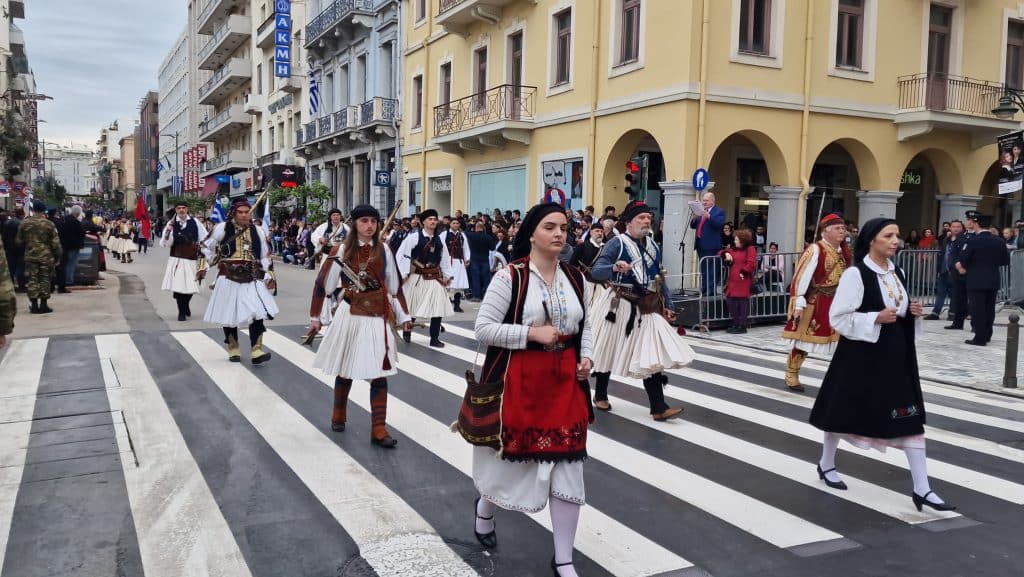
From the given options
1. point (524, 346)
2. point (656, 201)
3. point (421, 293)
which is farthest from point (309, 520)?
point (656, 201)

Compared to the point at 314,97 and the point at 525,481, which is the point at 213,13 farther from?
the point at 525,481

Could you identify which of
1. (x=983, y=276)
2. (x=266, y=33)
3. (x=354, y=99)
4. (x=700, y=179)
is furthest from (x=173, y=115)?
(x=983, y=276)

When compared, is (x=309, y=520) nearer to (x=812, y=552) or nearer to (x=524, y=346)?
(x=524, y=346)

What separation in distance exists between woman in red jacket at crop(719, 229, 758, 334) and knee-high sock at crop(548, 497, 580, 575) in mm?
9771

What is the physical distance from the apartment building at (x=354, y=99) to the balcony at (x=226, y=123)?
12723mm

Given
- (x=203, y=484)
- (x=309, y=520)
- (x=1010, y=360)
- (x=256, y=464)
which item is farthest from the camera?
(x=1010, y=360)

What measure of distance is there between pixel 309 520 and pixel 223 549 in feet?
1.83

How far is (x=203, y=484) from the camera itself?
5.42 m

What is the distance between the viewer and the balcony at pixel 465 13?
23.6 m

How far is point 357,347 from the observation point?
21.7 ft

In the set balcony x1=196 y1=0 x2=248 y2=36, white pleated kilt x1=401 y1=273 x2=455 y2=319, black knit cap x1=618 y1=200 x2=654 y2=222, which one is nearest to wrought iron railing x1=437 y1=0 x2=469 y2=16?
white pleated kilt x1=401 y1=273 x2=455 y2=319

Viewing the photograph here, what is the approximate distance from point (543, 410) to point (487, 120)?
20.5 metres

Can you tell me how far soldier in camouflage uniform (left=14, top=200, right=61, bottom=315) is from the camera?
47.2 ft

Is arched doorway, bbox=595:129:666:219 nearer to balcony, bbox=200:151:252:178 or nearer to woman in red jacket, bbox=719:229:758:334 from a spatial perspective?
woman in red jacket, bbox=719:229:758:334
